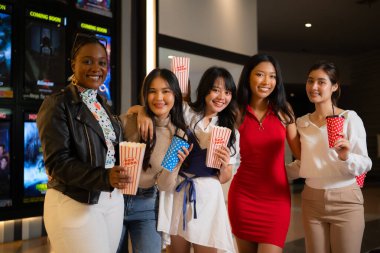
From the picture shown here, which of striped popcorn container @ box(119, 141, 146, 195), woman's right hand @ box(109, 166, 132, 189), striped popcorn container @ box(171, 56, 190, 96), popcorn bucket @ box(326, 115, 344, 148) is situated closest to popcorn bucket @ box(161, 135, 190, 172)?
striped popcorn container @ box(119, 141, 146, 195)

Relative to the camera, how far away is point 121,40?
17.5ft

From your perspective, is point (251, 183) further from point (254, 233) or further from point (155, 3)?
point (155, 3)

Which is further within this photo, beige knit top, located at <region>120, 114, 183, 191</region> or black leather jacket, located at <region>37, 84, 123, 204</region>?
beige knit top, located at <region>120, 114, 183, 191</region>

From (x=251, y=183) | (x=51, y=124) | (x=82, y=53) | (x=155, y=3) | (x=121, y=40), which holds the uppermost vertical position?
(x=155, y=3)

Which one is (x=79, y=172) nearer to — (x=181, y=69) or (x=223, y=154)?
(x=223, y=154)

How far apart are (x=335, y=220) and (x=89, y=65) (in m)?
1.66

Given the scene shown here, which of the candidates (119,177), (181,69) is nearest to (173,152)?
(119,177)

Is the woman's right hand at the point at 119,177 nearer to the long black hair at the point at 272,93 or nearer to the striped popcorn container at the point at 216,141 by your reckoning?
the striped popcorn container at the point at 216,141

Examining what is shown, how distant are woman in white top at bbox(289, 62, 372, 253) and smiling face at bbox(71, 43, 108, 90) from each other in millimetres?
1374

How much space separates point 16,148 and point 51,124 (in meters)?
3.44

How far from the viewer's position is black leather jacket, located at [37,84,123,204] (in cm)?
148

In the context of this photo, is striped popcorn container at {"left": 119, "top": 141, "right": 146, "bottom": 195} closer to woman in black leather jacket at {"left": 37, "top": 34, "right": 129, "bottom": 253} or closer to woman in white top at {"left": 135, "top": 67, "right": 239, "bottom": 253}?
woman in black leather jacket at {"left": 37, "top": 34, "right": 129, "bottom": 253}

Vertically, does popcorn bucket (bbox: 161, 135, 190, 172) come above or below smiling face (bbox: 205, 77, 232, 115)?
below

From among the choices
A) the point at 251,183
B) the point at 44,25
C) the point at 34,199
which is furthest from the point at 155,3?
the point at 251,183
